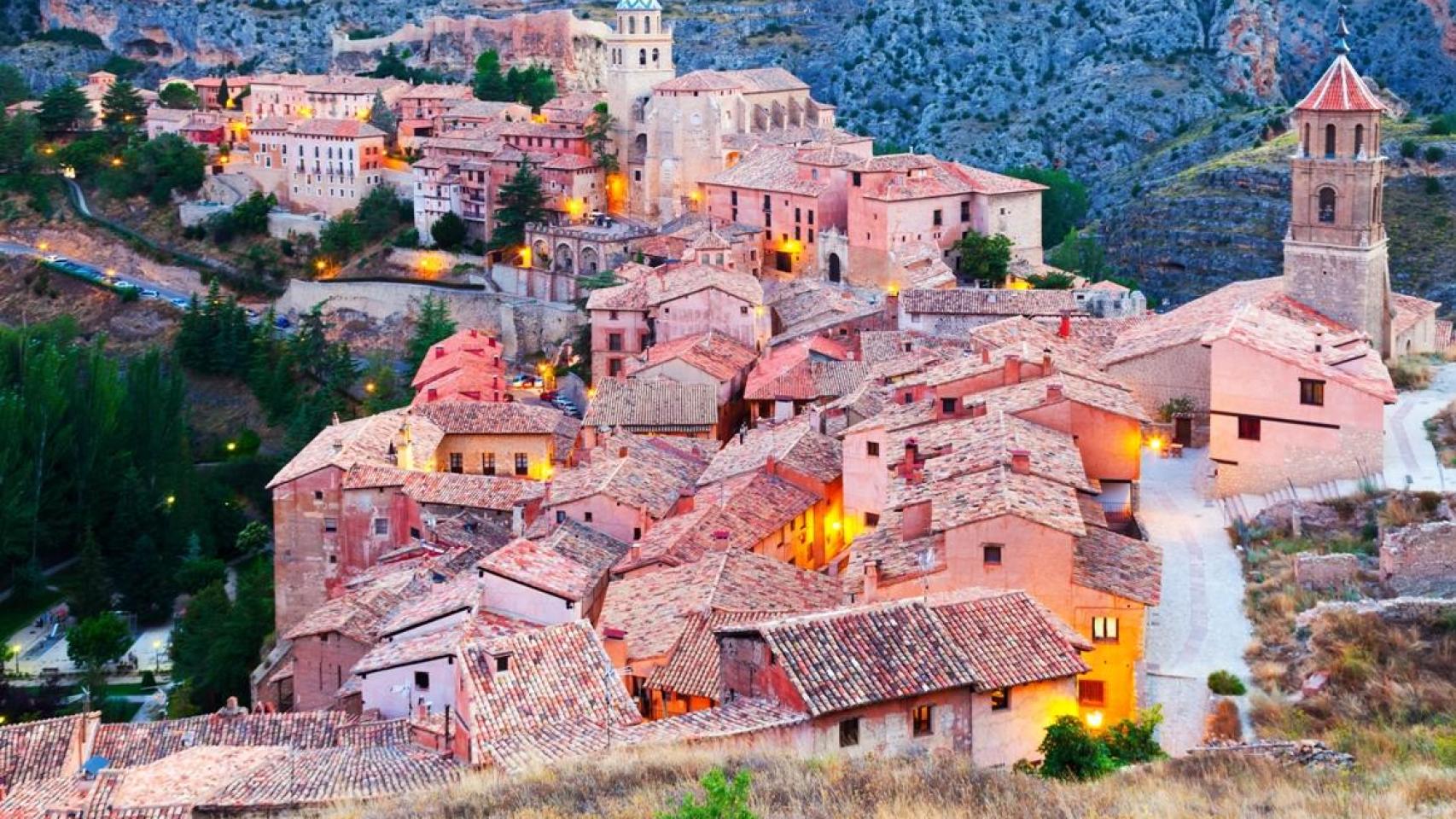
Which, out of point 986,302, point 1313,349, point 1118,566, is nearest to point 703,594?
point 1118,566

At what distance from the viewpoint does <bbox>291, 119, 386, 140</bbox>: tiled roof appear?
64.6m

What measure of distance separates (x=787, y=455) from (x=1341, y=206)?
29.7ft

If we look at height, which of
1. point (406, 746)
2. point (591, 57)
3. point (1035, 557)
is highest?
point (591, 57)

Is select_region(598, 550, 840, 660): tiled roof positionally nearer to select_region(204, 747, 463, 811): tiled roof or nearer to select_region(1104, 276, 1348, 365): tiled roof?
select_region(204, 747, 463, 811): tiled roof

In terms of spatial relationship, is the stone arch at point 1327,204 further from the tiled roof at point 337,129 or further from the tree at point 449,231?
the tiled roof at point 337,129

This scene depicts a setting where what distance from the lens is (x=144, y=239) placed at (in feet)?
224

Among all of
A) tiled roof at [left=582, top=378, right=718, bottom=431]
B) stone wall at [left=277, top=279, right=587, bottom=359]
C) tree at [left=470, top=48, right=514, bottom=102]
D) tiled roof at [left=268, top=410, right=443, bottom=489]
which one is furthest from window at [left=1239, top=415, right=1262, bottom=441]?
tree at [left=470, top=48, right=514, bottom=102]

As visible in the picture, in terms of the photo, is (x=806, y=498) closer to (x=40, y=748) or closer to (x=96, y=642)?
(x=40, y=748)

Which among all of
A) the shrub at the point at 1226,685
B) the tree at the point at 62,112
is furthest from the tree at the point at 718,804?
the tree at the point at 62,112

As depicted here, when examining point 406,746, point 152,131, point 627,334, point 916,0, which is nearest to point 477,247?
point 627,334

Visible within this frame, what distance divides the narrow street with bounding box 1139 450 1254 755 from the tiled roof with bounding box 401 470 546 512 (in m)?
11.2

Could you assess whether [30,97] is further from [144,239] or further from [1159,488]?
[1159,488]

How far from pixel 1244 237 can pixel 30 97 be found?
5789 centimetres

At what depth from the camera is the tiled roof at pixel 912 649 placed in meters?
15.3
